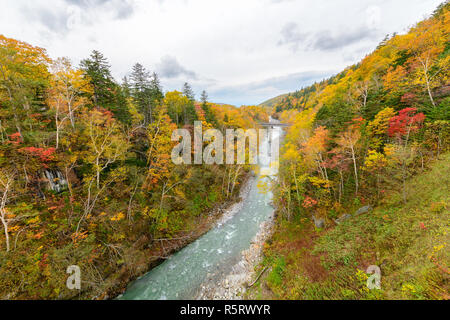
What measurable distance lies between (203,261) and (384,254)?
1289 centimetres

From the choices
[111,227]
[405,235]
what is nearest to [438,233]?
[405,235]

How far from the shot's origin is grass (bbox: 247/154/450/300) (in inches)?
219

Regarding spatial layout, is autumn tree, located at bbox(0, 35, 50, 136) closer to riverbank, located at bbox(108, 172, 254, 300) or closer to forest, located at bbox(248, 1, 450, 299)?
riverbank, located at bbox(108, 172, 254, 300)

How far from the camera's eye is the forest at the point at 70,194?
26.6 ft

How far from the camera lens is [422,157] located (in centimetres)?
1005

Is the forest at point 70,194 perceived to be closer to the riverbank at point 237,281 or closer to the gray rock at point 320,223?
the riverbank at point 237,281

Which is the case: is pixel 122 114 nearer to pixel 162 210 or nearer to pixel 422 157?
pixel 162 210

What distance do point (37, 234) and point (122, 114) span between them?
14.7 metres

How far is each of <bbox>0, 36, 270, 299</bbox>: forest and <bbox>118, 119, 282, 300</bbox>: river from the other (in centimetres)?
103

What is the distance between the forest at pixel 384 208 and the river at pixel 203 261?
3.33 metres

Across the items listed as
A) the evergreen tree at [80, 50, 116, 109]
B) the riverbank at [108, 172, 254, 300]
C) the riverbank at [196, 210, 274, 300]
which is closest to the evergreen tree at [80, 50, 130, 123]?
the evergreen tree at [80, 50, 116, 109]

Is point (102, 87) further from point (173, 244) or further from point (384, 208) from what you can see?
point (384, 208)

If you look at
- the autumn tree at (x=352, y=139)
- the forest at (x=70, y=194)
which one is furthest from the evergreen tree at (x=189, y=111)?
the autumn tree at (x=352, y=139)

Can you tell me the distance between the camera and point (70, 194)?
11148mm
